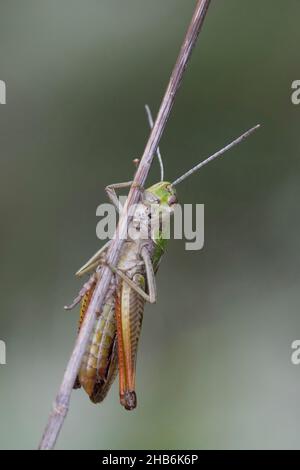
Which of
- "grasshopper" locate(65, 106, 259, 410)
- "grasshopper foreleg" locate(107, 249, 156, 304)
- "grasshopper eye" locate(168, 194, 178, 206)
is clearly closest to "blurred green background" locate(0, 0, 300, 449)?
"grasshopper" locate(65, 106, 259, 410)

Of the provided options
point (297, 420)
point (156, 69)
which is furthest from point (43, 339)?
point (156, 69)

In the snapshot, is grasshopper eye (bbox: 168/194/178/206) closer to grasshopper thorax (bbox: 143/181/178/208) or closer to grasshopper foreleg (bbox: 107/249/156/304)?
grasshopper thorax (bbox: 143/181/178/208)

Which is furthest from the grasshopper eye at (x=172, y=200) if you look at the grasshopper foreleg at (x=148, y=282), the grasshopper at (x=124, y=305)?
the grasshopper foreleg at (x=148, y=282)

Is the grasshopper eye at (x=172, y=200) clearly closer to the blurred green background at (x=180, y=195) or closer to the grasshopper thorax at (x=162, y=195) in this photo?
the grasshopper thorax at (x=162, y=195)

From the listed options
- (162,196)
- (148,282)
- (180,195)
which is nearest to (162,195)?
(162,196)

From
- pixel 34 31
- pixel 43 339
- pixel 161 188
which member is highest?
pixel 34 31

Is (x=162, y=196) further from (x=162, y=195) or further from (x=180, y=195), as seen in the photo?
(x=180, y=195)

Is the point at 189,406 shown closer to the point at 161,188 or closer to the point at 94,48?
the point at 161,188
